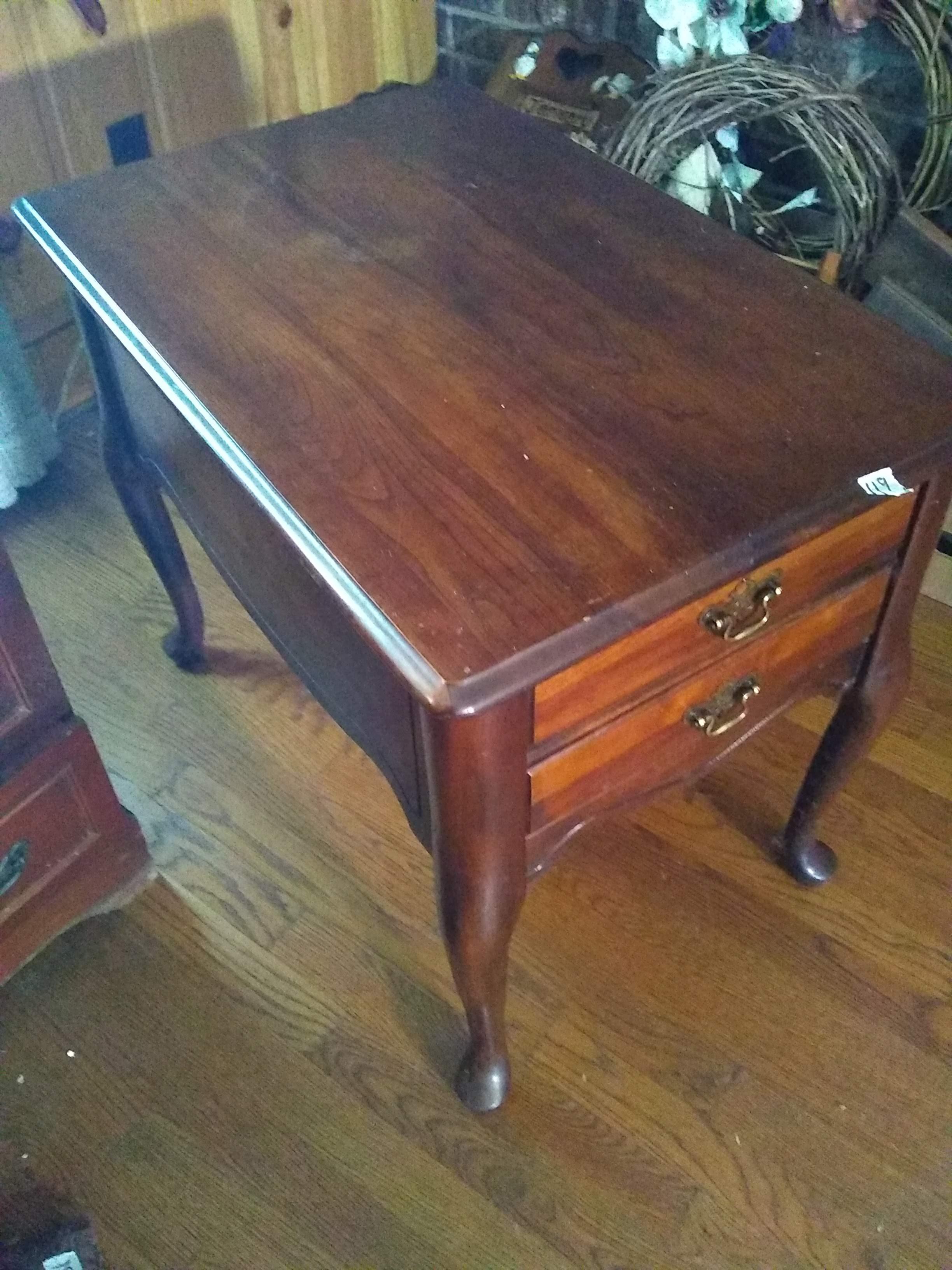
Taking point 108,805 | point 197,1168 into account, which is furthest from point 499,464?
point 197,1168

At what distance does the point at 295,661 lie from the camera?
942 mm

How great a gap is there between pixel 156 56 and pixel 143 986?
1261 millimetres

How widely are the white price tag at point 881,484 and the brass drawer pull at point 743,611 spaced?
8cm

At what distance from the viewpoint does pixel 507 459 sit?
28.6 inches

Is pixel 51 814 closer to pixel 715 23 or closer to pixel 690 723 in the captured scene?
pixel 690 723

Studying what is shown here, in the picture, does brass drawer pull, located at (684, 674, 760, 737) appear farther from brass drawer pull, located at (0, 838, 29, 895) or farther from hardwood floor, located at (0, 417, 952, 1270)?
brass drawer pull, located at (0, 838, 29, 895)

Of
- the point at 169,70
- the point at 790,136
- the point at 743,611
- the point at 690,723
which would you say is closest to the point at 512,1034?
the point at 690,723

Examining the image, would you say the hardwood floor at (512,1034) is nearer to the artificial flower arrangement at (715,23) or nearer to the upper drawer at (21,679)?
the upper drawer at (21,679)

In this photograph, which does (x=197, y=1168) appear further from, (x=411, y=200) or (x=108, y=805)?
(x=411, y=200)

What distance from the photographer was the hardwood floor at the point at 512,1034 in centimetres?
96

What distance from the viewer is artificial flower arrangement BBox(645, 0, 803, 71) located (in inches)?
53.7

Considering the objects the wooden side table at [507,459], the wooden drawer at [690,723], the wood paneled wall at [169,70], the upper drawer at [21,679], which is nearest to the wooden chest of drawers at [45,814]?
the upper drawer at [21,679]

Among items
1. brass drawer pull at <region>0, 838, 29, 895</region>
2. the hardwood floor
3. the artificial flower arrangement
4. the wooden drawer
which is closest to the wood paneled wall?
the artificial flower arrangement

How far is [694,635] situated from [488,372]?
10.0 inches
